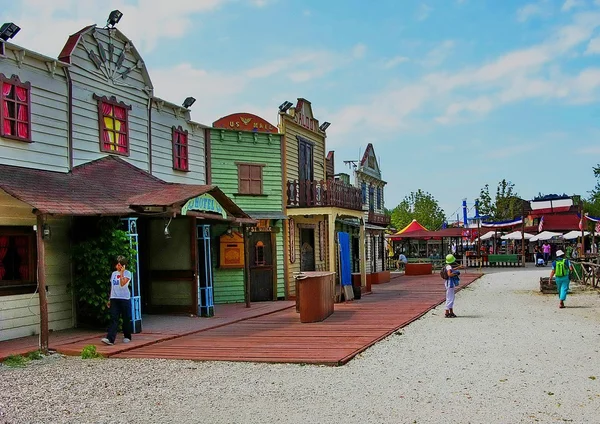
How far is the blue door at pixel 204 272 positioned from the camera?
14.7 m

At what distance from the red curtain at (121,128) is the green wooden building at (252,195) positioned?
3871 millimetres

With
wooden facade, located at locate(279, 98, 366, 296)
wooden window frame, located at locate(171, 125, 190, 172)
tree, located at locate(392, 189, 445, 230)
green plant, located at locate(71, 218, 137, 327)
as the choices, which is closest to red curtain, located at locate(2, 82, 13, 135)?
green plant, located at locate(71, 218, 137, 327)

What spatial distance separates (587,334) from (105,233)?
8791mm

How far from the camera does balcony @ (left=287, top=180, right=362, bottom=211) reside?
62.1 ft

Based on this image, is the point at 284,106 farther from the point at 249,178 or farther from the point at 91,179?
the point at 91,179

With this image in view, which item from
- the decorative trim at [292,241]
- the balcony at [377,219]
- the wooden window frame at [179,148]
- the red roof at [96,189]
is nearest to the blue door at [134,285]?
the red roof at [96,189]

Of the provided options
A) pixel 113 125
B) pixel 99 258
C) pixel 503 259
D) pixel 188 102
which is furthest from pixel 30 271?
pixel 503 259

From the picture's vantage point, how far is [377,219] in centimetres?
3681

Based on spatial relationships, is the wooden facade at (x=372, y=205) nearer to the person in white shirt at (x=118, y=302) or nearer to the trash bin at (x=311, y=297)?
the trash bin at (x=311, y=297)

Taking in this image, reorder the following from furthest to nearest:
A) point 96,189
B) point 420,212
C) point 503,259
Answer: point 420,212
point 503,259
point 96,189

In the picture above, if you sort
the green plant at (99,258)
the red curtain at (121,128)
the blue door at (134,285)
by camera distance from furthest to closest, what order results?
the red curtain at (121,128) < the blue door at (134,285) < the green plant at (99,258)

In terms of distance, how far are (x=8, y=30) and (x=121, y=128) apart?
12.0ft

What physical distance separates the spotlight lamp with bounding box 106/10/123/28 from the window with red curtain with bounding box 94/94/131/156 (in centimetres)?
166

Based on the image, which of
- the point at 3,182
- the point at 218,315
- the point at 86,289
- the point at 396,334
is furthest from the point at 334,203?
the point at 3,182
